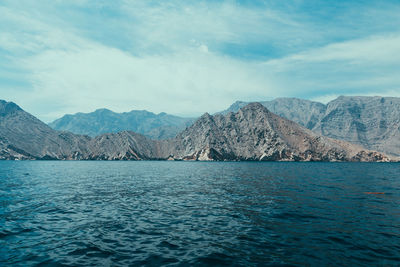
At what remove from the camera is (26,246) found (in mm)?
17391

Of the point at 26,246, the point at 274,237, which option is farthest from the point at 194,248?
the point at 26,246

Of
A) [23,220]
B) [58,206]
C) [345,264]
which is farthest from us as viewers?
[58,206]

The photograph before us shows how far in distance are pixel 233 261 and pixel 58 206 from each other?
1025 inches

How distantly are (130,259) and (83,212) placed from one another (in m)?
15.7

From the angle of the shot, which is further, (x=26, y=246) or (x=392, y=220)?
(x=392, y=220)

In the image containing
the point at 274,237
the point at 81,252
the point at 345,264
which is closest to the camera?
the point at 345,264

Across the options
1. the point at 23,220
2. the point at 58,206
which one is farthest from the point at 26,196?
the point at 23,220

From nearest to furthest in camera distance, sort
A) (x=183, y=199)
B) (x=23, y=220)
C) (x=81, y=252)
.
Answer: (x=81, y=252) → (x=23, y=220) → (x=183, y=199)

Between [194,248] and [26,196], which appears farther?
[26,196]

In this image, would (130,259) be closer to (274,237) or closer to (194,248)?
(194,248)

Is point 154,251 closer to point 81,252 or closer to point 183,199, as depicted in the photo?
point 81,252

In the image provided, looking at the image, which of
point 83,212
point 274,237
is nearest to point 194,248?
point 274,237

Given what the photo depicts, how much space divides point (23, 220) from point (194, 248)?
19176mm

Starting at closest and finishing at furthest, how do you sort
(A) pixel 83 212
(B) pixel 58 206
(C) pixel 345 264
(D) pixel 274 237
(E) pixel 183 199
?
(C) pixel 345 264 → (D) pixel 274 237 → (A) pixel 83 212 → (B) pixel 58 206 → (E) pixel 183 199
